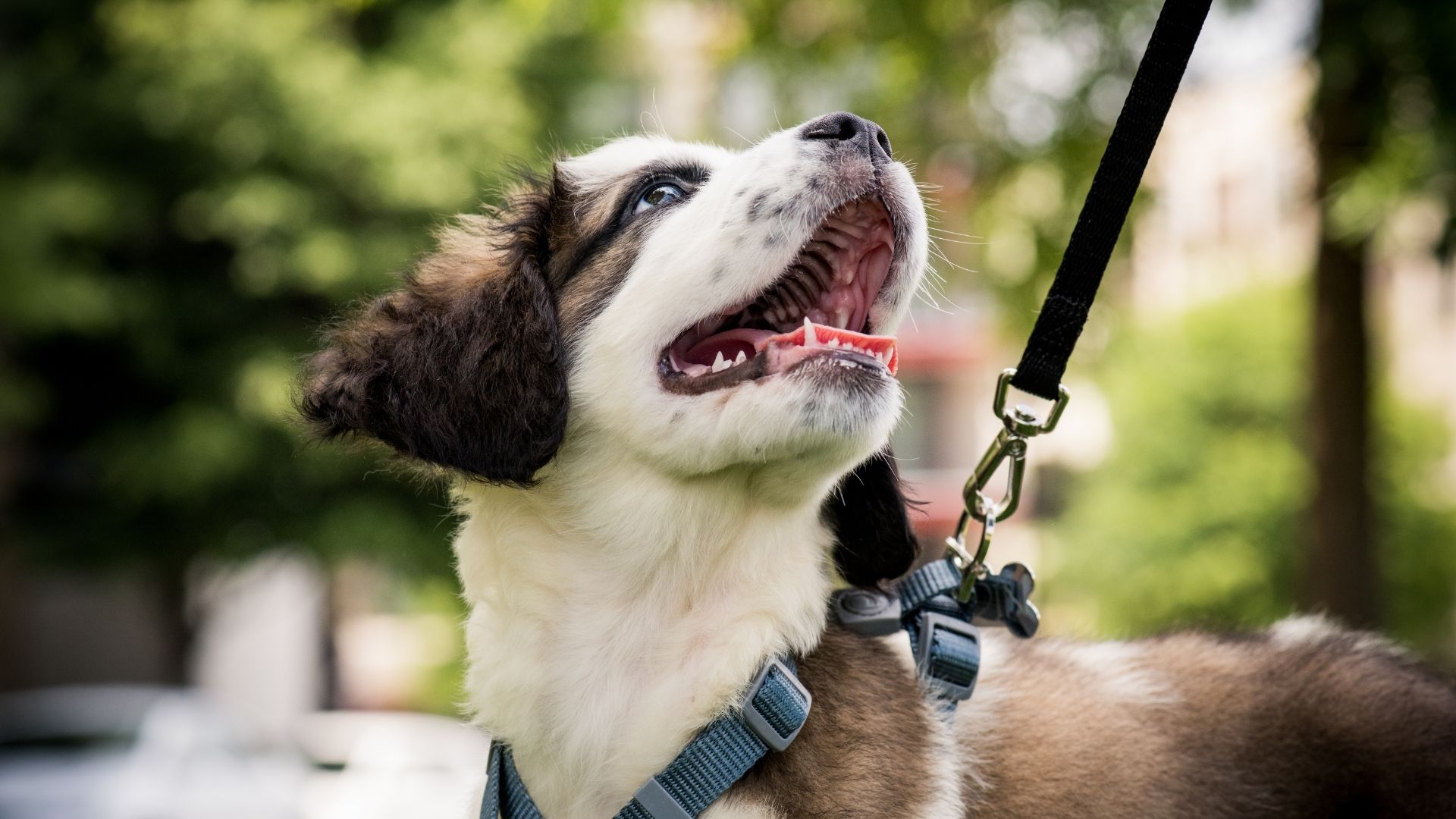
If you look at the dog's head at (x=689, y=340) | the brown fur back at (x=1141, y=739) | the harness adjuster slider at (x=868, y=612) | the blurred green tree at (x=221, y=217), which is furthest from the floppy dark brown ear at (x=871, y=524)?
the blurred green tree at (x=221, y=217)

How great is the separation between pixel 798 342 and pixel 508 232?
829 millimetres

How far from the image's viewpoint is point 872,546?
328cm

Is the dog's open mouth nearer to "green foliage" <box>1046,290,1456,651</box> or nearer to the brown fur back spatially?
the brown fur back

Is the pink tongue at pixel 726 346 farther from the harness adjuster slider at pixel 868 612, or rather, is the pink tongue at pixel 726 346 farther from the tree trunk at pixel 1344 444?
the tree trunk at pixel 1344 444

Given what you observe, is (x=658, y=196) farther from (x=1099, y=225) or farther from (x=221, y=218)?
(x=221, y=218)

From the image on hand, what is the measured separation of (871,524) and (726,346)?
540mm

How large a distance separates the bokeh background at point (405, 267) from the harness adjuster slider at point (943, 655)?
658 millimetres

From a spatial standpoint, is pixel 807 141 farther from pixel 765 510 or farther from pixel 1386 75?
pixel 1386 75

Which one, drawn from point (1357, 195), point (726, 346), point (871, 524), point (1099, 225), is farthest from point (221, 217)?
point (1099, 225)

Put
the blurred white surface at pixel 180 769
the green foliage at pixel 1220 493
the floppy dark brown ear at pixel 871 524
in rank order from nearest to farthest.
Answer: the floppy dark brown ear at pixel 871 524
the blurred white surface at pixel 180 769
the green foliage at pixel 1220 493

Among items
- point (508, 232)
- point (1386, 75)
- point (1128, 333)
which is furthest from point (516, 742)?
point (1128, 333)

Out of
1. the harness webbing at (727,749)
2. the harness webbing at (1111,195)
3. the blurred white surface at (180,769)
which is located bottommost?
the harness webbing at (727,749)

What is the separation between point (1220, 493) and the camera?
1060 inches

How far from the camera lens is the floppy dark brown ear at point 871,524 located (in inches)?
129
